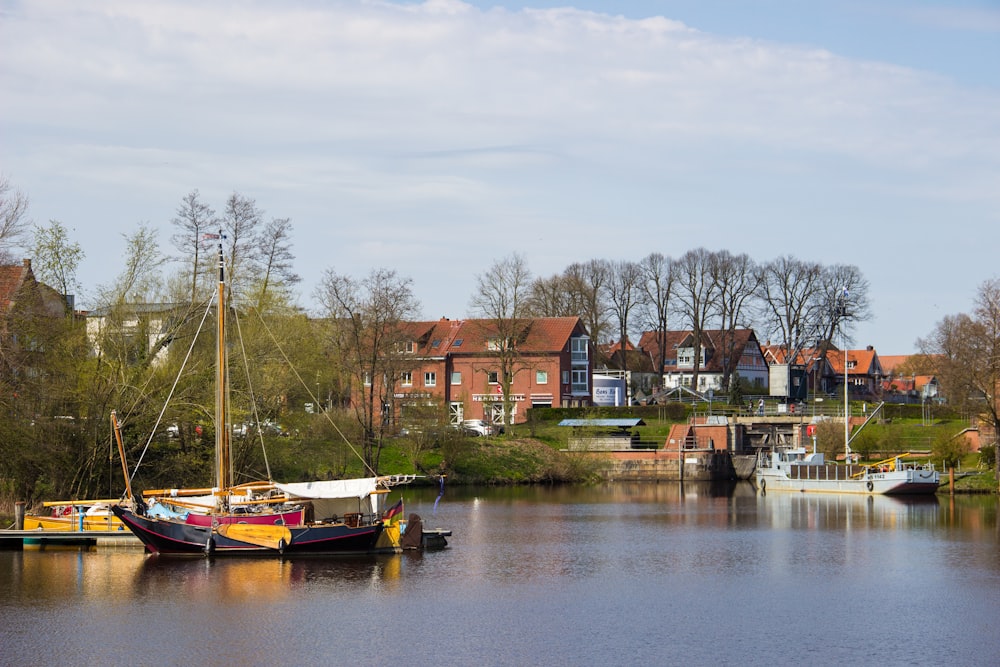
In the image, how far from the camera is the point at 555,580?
3356 centimetres

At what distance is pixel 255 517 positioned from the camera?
38.9 m

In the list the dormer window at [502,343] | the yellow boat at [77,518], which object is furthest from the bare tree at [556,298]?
the yellow boat at [77,518]

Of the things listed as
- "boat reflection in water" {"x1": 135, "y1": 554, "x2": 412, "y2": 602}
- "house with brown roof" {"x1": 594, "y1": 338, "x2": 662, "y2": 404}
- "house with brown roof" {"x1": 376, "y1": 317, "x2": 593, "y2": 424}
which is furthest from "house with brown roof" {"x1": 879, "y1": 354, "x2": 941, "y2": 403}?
"boat reflection in water" {"x1": 135, "y1": 554, "x2": 412, "y2": 602}

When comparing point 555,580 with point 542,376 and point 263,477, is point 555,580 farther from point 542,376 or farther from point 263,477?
point 542,376

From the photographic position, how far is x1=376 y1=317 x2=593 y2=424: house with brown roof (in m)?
91.2

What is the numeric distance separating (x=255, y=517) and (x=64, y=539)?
6339mm

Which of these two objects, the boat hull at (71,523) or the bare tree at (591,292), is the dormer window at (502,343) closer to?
the bare tree at (591,292)

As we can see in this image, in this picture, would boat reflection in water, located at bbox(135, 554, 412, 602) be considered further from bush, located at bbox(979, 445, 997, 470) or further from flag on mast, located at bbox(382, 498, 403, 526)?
bush, located at bbox(979, 445, 997, 470)

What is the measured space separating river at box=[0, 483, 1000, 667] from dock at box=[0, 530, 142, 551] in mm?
672

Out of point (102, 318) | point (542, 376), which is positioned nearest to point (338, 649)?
point (102, 318)

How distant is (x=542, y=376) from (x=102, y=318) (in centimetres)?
4882

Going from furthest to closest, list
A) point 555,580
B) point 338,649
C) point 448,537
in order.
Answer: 1. point 448,537
2. point 555,580
3. point 338,649

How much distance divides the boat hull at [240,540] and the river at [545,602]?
1.97ft

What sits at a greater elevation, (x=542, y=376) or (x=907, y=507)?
(x=542, y=376)
